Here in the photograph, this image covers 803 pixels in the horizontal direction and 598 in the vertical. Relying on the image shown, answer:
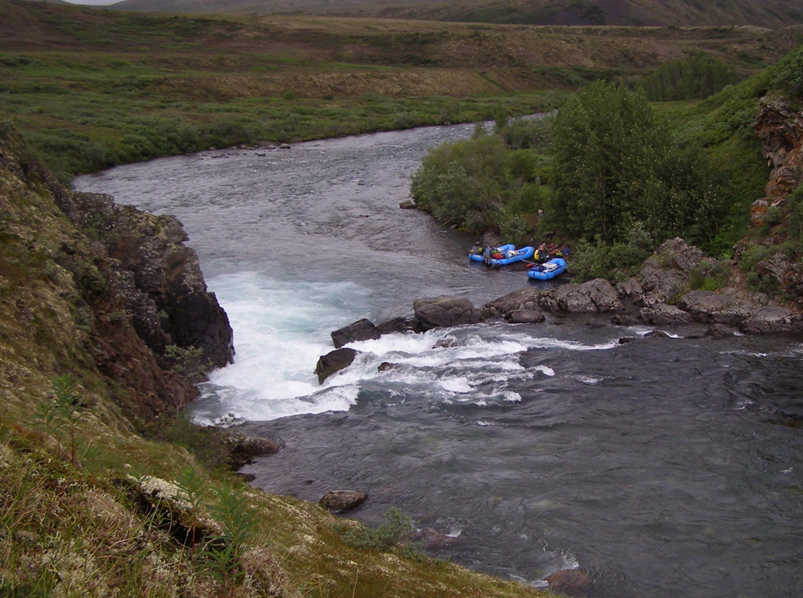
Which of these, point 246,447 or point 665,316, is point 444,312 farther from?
point 246,447

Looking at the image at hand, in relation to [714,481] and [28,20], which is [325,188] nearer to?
[714,481]

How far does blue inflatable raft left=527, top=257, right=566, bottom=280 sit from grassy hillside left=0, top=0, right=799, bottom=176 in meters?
39.2

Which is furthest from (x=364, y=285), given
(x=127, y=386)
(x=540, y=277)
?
(x=127, y=386)

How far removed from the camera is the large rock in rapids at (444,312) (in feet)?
108

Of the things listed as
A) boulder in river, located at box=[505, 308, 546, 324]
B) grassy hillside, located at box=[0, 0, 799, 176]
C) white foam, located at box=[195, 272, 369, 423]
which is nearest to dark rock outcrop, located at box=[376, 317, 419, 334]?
white foam, located at box=[195, 272, 369, 423]

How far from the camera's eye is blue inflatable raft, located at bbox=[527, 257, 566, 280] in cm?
4012

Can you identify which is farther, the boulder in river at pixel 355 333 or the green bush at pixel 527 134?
the green bush at pixel 527 134

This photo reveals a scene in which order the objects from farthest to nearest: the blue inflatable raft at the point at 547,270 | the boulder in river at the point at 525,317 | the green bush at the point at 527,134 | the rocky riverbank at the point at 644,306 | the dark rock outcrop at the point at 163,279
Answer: the green bush at the point at 527,134 → the blue inflatable raft at the point at 547,270 → the boulder in river at the point at 525,317 → the rocky riverbank at the point at 644,306 → the dark rock outcrop at the point at 163,279

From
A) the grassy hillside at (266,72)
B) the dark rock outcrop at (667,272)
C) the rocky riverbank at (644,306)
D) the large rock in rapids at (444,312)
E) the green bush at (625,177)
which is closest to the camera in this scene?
the rocky riverbank at (644,306)

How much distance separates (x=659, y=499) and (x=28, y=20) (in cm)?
15727

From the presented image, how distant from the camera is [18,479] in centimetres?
615

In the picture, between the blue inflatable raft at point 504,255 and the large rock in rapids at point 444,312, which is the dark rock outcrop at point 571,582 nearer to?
the large rock in rapids at point 444,312

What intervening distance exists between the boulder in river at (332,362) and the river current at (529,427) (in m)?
0.42

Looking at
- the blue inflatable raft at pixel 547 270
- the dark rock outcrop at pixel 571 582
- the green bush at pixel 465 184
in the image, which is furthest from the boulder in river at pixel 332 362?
the green bush at pixel 465 184
